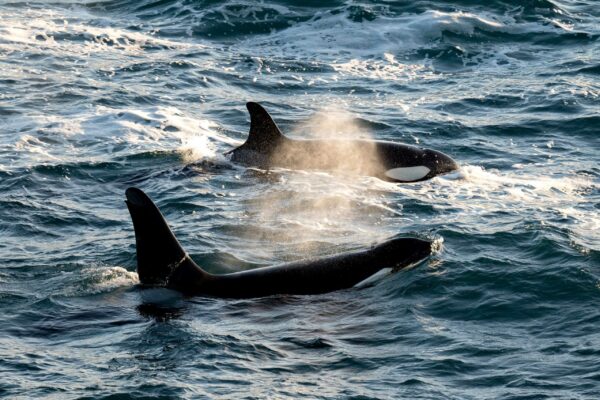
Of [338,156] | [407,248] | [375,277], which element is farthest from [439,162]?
[375,277]

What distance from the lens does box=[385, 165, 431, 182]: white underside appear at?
1923 centimetres

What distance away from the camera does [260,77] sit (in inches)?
1073

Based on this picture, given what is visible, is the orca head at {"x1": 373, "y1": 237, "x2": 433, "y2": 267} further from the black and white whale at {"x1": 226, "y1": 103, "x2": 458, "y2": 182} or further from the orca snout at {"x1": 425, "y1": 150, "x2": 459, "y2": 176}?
the orca snout at {"x1": 425, "y1": 150, "x2": 459, "y2": 176}

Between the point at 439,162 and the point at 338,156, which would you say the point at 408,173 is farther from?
the point at 338,156

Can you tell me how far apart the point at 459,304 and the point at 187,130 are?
10.9m

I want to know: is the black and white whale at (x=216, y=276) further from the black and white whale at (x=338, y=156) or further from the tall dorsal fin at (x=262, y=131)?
the tall dorsal fin at (x=262, y=131)

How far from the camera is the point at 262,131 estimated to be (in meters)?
19.7

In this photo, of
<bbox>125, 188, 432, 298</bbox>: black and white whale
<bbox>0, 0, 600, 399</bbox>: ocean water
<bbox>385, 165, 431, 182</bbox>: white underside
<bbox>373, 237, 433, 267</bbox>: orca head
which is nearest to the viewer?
<bbox>0, 0, 600, 399</bbox>: ocean water

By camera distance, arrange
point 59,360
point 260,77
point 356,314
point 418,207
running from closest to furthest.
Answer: point 59,360 → point 356,314 → point 418,207 → point 260,77

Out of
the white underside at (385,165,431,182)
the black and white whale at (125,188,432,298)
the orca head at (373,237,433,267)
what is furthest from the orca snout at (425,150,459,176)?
the black and white whale at (125,188,432,298)

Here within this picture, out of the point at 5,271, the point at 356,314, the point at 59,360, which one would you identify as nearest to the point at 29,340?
the point at 59,360

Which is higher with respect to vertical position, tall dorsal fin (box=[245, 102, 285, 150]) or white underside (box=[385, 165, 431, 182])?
tall dorsal fin (box=[245, 102, 285, 150])

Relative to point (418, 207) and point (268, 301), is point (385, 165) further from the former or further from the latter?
point (268, 301)

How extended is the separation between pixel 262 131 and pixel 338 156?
1.45 meters
